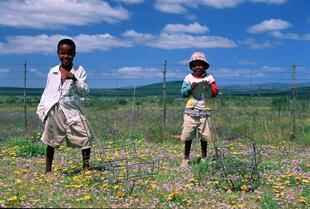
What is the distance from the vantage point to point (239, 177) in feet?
21.1

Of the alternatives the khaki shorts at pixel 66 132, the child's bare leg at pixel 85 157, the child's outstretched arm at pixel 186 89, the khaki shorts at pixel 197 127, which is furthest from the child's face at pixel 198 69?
the child's bare leg at pixel 85 157

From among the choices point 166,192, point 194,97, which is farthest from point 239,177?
point 194,97

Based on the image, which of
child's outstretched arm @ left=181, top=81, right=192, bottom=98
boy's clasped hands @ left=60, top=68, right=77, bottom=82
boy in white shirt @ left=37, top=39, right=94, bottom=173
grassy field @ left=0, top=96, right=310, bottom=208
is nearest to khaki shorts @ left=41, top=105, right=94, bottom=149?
boy in white shirt @ left=37, top=39, right=94, bottom=173

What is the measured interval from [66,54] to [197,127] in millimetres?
2574

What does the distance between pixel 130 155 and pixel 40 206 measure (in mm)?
4251

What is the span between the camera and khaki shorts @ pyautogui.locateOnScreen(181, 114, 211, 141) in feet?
25.4

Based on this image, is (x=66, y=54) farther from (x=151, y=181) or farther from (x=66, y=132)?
(x=151, y=181)

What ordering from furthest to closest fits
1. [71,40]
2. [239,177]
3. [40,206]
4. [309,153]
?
[309,153] → [71,40] → [239,177] → [40,206]

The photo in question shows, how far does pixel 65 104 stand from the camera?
22.6 ft

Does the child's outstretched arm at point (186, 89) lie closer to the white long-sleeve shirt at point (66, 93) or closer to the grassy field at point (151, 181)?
the grassy field at point (151, 181)

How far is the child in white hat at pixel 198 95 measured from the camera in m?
7.63

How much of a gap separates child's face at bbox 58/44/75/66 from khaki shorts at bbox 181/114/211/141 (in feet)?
7.43

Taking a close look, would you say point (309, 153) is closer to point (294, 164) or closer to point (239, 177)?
point (294, 164)

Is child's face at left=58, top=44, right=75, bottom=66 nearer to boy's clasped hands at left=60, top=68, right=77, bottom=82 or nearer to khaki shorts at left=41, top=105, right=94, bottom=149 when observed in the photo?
boy's clasped hands at left=60, top=68, right=77, bottom=82
